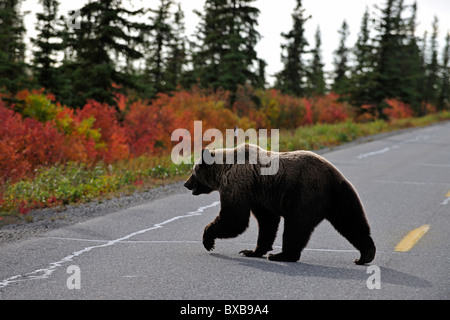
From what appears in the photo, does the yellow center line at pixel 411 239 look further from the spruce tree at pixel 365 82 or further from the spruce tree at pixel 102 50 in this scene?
the spruce tree at pixel 365 82

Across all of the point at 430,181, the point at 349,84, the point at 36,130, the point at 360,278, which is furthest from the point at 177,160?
the point at 349,84

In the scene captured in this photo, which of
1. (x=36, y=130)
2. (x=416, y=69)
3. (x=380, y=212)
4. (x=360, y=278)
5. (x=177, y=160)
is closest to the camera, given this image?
(x=360, y=278)

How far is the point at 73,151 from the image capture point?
13.3 meters

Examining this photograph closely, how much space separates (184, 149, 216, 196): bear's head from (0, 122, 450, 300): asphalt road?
2.54 ft

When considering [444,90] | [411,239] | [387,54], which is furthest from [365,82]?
[444,90]

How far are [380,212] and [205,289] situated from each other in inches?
203

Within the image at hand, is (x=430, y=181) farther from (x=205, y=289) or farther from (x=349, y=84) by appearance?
(x=349, y=84)

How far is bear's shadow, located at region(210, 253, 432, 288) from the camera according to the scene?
5031 millimetres

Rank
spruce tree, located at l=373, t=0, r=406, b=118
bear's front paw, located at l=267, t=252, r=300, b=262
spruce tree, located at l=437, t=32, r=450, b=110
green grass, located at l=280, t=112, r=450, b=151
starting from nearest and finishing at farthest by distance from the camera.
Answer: bear's front paw, located at l=267, t=252, r=300, b=262 → green grass, located at l=280, t=112, r=450, b=151 → spruce tree, located at l=373, t=0, r=406, b=118 → spruce tree, located at l=437, t=32, r=450, b=110

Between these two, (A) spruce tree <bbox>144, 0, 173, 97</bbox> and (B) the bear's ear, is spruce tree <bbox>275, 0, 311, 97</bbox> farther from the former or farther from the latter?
(B) the bear's ear

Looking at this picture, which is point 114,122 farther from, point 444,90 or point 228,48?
point 444,90

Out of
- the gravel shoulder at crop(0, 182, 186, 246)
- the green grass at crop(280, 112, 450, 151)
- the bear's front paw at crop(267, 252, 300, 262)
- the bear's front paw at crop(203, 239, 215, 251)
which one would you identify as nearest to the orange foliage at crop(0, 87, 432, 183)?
the gravel shoulder at crop(0, 182, 186, 246)

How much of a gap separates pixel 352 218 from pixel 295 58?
3804 cm

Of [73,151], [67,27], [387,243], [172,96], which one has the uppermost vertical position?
[67,27]
